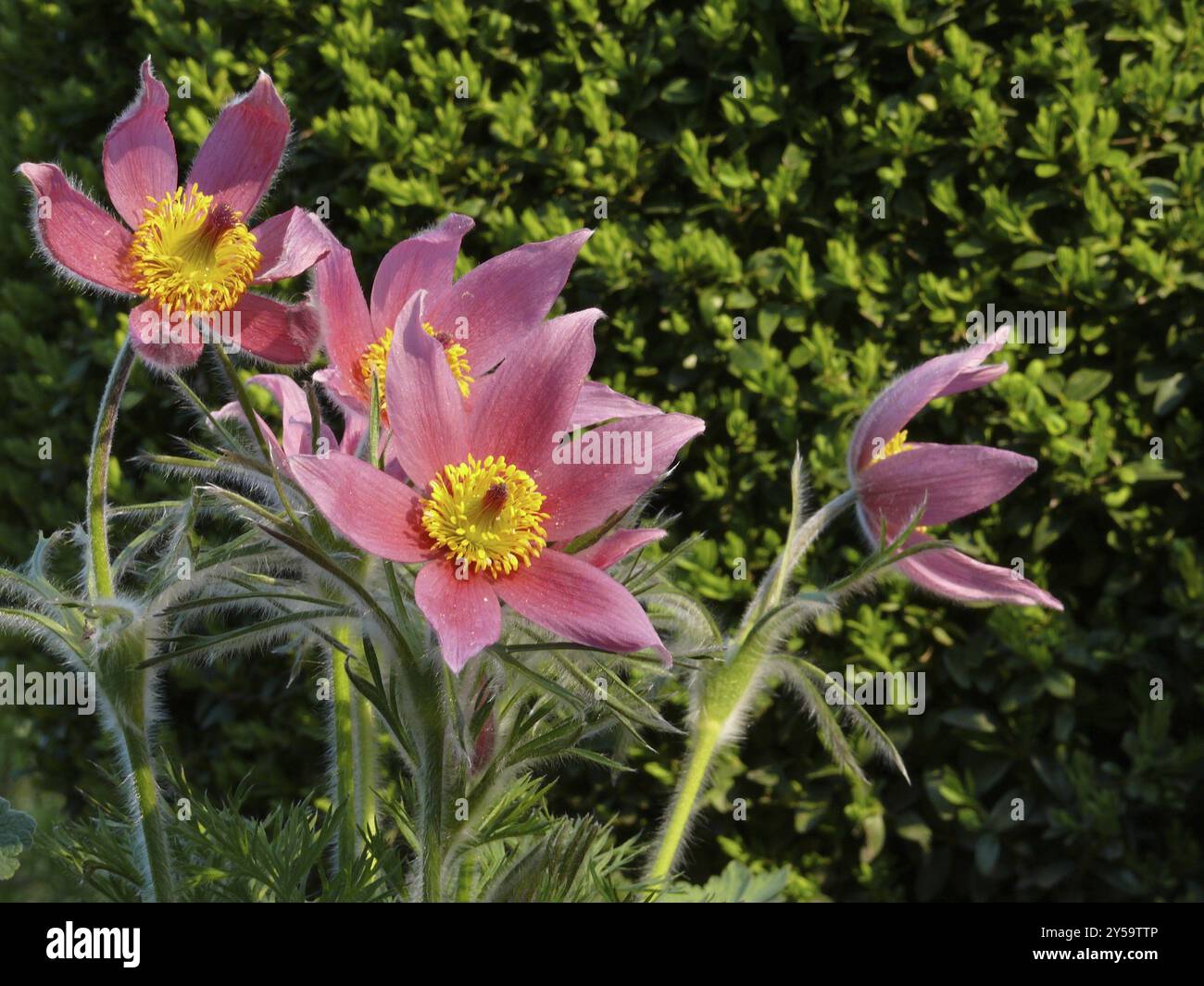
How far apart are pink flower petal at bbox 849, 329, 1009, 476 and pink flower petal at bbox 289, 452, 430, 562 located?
1.36ft

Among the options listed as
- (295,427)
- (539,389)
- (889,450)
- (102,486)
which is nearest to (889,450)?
(889,450)

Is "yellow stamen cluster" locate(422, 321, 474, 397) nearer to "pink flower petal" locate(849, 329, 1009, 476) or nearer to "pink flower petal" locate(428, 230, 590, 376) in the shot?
"pink flower petal" locate(428, 230, 590, 376)

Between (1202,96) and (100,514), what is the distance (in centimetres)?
213

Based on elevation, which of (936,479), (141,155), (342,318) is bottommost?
(936,479)

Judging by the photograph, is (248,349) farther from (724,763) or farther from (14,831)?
(724,763)

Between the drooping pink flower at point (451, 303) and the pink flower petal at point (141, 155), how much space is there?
0.15 m

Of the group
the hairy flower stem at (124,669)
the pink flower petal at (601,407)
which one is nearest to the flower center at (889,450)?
the pink flower petal at (601,407)

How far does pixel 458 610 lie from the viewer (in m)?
0.78

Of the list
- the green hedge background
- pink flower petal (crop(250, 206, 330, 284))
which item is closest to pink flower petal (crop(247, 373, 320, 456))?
pink flower petal (crop(250, 206, 330, 284))

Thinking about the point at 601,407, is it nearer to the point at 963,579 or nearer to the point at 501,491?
the point at 501,491

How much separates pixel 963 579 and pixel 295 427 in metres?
0.52

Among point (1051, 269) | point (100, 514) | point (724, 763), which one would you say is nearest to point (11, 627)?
point (100, 514)

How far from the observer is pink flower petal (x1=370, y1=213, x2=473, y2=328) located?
3.12 feet

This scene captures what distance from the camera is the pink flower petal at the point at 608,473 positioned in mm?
837
